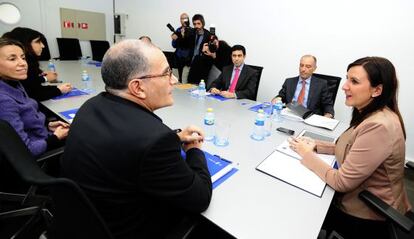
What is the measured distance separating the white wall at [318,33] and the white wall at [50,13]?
2.56 metres

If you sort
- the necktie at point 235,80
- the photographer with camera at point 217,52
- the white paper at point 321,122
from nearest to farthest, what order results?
the white paper at point 321,122
the necktie at point 235,80
the photographer with camera at point 217,52

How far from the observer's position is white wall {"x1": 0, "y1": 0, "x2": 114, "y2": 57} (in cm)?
541

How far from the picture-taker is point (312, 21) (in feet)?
12.1

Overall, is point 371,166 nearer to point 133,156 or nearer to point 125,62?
point 133,156

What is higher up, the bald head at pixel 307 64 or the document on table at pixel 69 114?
the bald head at pixel 307 64

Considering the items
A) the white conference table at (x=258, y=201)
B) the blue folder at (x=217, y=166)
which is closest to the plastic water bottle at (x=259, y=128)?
the white conference table at (x=258, y=201)

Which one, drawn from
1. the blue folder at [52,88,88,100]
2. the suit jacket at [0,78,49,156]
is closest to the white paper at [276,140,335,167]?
the suit jacket at [0,78,49,156]

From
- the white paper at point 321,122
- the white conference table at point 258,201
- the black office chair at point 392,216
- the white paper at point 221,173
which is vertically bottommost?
the black office chair at point 392,216

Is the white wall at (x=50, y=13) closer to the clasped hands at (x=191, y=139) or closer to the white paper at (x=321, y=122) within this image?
the clasped hands at (x=191, y=139)

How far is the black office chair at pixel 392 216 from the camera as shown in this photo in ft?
3.42

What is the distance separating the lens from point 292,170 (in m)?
1.34

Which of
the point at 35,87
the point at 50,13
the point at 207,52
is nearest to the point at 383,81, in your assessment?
the point at 35,87

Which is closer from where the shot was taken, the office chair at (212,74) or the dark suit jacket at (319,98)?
the dark suit jacket at (319,98)

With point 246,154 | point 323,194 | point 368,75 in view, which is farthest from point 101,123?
point 368,75
